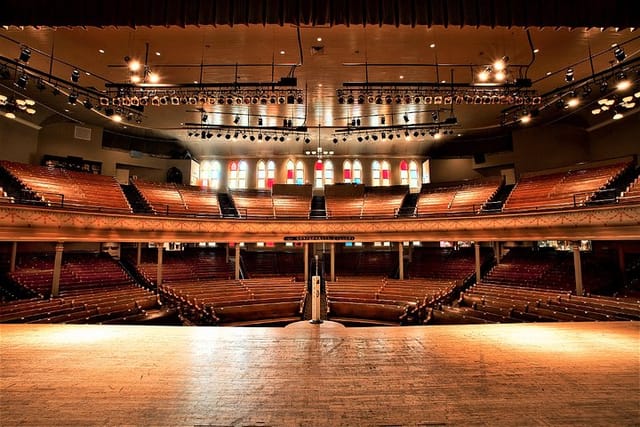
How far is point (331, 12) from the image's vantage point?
313 cm

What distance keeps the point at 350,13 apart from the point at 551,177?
14.9 m

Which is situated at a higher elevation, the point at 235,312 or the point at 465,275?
the point at 465,275

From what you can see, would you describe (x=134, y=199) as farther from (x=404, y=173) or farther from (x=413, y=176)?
(x=413, y=176)

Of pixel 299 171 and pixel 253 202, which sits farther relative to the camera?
pixel 299 171

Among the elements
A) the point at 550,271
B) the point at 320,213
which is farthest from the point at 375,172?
the point at 550,271

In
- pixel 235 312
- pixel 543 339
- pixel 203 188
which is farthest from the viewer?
pixel 203 188

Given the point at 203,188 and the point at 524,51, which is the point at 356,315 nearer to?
the point at 524,51

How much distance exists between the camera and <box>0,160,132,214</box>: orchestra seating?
11305mm

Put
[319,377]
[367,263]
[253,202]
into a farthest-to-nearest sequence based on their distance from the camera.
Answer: [367,263]
[253,202]
[319,377]

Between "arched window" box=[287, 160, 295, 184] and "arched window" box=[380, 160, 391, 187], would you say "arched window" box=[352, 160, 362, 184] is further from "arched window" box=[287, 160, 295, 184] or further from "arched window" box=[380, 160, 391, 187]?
"arched window" box=[287, 160, 295, 184]

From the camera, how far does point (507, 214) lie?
11.7 meters

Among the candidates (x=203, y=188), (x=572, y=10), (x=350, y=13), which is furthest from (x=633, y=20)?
(x=203, y=188)

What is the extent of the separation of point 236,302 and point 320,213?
7784 mm

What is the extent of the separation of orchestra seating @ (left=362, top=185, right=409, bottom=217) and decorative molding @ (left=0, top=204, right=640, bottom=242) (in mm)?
2359
